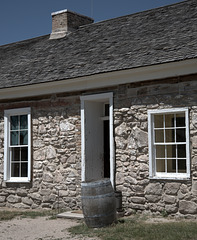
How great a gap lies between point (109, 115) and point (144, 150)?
1.77 m

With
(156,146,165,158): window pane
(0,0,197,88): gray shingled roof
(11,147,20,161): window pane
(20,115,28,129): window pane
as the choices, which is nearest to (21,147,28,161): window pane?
(11,147,20,161): window pane

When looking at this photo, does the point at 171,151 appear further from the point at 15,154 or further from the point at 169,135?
the point at 15,154

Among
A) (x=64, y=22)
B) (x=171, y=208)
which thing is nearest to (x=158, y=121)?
(x=171, y=208)

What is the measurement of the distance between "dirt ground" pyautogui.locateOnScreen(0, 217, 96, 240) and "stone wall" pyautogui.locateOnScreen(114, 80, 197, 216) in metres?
1.70

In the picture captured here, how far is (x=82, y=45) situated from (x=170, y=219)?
6.41 m

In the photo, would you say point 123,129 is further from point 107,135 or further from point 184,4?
point 184,4

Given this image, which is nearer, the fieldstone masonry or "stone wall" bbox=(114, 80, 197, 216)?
"stone wall" bbox=(114, 80, 197, 216)

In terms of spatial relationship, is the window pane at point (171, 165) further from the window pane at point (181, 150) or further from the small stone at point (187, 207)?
the small stone at point (187, 207)

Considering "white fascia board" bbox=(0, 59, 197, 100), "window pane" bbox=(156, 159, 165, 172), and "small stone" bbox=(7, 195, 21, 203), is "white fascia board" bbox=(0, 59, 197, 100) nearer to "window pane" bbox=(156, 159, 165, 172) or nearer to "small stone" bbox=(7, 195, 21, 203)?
"window pane" bbox=(156, 159, 165, 172)

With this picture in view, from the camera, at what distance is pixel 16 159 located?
44.5 ft

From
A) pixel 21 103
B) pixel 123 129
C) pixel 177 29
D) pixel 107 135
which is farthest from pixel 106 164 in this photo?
pixel 177 29

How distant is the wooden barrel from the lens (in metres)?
9.34

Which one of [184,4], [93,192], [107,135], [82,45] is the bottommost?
[93,192]

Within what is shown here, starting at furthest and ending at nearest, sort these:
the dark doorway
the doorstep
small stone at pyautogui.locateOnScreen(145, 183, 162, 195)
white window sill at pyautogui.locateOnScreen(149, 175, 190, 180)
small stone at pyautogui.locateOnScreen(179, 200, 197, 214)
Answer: the dark doorway → the doorstep → small stone at pyautogui.locateOnScreen(145, 183, 162, 195) → white window sill at pyautogui.locateOnScreen(149, 175, 190, 180) → small stone at pyautogui.locateOnScreen(179, 200, 197, 214)
